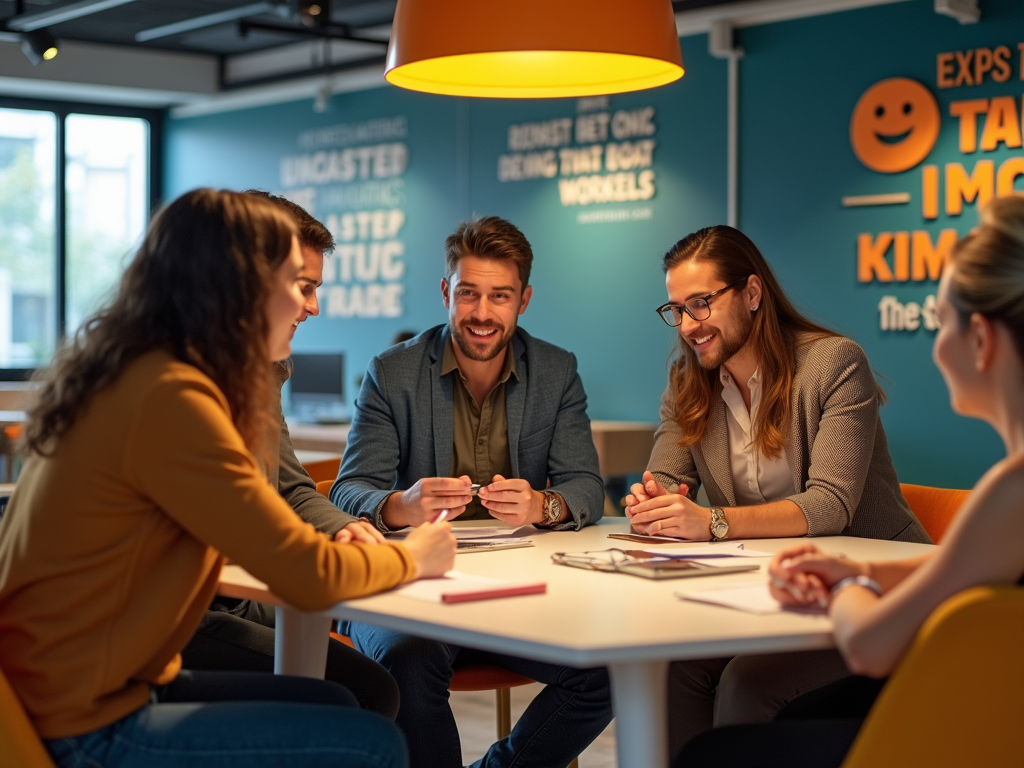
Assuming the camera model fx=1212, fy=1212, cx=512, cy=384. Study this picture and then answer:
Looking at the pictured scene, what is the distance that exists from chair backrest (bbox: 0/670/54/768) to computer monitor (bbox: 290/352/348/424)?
650 cm

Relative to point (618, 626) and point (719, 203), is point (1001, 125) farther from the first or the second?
point (618, 626)

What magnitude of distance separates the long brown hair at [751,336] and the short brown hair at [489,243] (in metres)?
0.39

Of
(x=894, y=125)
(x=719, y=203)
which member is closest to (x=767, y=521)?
(x=894, y=125)

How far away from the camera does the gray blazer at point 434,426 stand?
9.99 ft

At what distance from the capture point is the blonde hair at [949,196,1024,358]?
1604mm

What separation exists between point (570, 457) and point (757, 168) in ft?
12.1

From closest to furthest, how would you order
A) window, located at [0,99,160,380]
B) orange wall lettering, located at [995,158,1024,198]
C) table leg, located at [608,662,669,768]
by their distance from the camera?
1. table leg, located at [608,662,669,768]
2. orange wall lettering, located at [995,158,1024,198]
3. window, located at [0,99,160,380]

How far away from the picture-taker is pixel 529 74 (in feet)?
8.81

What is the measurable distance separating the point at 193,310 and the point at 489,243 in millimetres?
1393

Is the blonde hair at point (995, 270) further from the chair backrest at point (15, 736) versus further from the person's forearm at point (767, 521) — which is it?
the chair backrest at point (15, 736)

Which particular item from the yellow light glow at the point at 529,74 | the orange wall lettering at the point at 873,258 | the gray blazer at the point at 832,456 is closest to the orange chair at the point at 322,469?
the gray blazer at the point at 832,456

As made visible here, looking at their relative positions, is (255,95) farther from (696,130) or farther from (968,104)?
(968,104)

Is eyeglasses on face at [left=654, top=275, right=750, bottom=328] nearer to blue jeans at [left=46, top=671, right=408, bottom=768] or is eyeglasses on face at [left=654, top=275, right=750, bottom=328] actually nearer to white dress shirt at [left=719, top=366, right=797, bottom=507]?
white dress shirt at [left=719, top=366, right=797, bottom=507]

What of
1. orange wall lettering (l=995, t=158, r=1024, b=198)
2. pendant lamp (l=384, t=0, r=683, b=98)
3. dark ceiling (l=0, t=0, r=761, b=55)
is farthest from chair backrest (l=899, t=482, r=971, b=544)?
dark ceiling (l=0, t=0, r=761, b=55)
